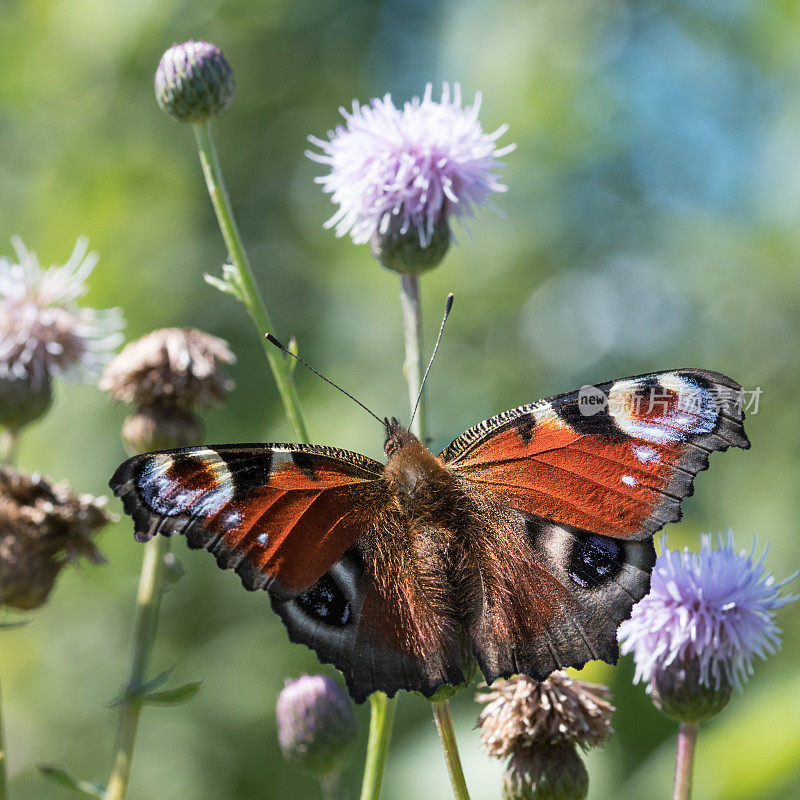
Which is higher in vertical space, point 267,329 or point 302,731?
point 267,329

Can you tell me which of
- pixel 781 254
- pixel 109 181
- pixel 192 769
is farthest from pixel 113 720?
pixel 781 254

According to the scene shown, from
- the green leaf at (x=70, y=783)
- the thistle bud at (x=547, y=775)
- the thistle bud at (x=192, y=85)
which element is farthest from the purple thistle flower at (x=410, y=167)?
the green leaf at (x=70, y=783)

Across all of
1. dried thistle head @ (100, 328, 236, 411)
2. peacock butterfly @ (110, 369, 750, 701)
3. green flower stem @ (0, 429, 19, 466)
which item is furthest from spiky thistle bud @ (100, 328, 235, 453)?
peacock butterfly @ (110, 369, 750, 701)

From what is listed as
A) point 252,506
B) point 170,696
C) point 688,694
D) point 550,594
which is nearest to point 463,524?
point 550,594

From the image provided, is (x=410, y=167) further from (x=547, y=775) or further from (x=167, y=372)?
(x=547, y=775)

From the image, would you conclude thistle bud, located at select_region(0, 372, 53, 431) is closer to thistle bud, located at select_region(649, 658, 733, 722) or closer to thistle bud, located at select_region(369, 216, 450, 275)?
thistle bud, located at select_region(369, 216, 450, 275)

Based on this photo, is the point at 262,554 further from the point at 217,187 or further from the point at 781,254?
the point at 781,254
